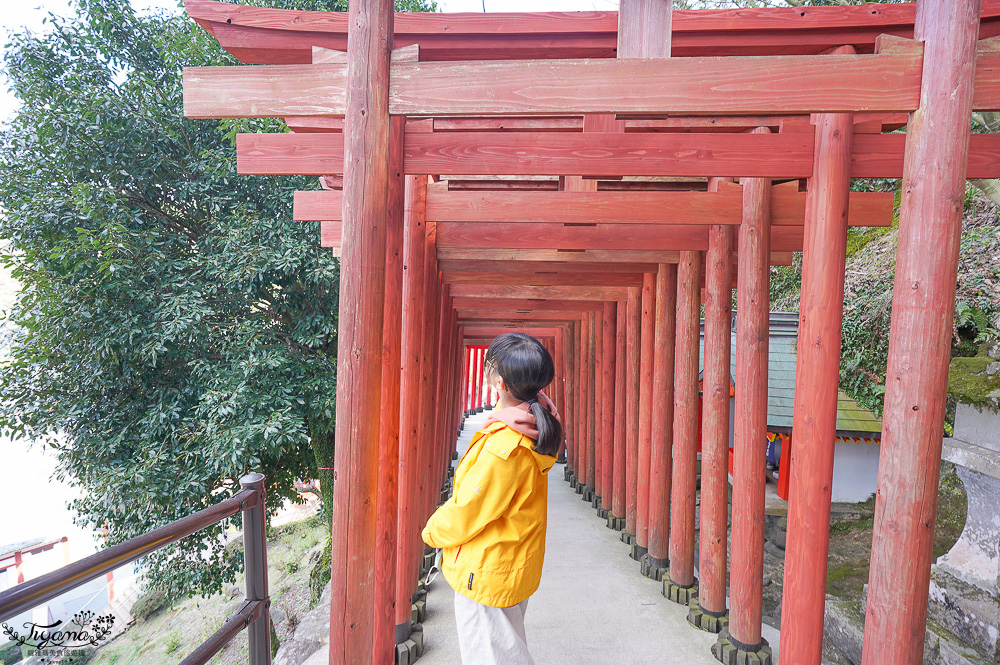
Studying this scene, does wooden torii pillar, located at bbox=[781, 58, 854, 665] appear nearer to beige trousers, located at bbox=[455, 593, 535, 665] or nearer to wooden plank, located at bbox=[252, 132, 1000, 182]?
wooden plank, located at bbox=[252, 132, 1000, 182]

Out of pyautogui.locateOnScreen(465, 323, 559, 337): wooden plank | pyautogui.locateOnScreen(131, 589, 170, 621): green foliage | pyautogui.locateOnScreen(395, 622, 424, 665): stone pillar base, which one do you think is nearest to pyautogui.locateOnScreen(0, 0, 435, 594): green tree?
pyautogui.locateOnScreen(465, 323, 559, 337): wooden plank

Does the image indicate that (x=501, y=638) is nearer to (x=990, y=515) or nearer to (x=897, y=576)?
(x=897, y=576)

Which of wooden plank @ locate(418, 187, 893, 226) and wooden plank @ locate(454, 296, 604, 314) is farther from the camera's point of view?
wooden plank @ locate(454, 296, 604, 314)

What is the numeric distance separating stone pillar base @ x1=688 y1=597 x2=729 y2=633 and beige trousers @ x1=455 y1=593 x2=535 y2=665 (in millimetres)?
2251

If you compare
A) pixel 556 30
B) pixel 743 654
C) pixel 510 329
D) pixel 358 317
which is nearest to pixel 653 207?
pixel 556 30

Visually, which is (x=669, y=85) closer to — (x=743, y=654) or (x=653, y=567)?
(x=743, y=654)

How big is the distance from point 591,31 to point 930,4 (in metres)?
1.43

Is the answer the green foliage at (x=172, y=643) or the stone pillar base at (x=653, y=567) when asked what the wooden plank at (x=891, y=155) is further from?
the green foliage at (x=172, y=643)

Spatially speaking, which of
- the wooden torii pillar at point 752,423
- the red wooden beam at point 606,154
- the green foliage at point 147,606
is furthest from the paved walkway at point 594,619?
the green foliage at point 147,606

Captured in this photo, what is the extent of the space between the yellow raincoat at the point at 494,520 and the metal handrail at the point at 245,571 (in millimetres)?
596

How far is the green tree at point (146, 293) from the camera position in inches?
277

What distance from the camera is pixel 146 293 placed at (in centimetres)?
742

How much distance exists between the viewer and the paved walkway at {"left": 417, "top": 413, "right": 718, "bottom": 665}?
11.0 ft

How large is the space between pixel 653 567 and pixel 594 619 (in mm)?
1035
